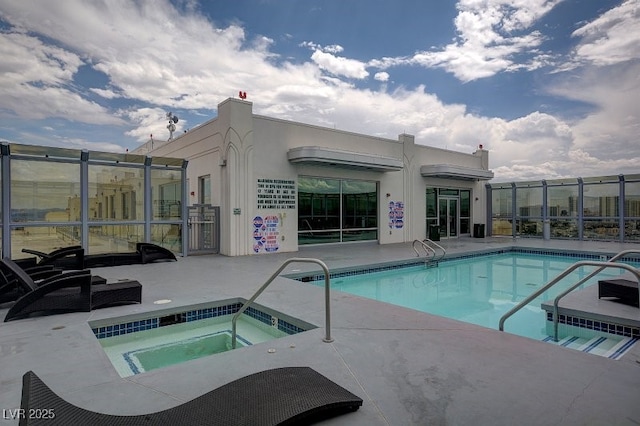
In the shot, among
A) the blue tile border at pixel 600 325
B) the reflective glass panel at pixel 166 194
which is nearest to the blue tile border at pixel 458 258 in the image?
the blue tile border at pixel 600 325

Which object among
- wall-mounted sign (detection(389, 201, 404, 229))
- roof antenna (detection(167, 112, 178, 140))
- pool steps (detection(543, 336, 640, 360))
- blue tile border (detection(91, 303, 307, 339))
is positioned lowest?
pool steps (detection(543, 336, 640, 360))

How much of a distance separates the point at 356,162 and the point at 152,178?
6298mm

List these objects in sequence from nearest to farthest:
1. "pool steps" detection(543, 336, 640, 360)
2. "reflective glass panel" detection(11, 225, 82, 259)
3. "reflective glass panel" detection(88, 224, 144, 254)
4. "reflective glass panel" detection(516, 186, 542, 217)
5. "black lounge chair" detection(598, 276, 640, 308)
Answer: "pool steps" detection(543, 336, 640, 360), "black lounge chair" detection(598, 276, 640, 308), "reflective glass panel" detection(11, 225, 82, 259), "reflective glass panel" detection(88, 224, 144, 254), "reflective glass panel" detection(516, 186, 542, 217)

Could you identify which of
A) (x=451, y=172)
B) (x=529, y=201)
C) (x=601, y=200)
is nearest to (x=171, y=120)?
(x=451, y=172)

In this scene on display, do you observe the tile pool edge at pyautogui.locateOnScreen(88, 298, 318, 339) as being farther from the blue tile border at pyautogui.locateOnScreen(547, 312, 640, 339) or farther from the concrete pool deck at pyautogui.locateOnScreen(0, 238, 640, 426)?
the blue tile border at pyautogui.locateOnScreen(547, 312, 640, 339)

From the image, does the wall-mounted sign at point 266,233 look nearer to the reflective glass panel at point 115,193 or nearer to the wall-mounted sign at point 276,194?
the wall-mounted sign at point 276,194

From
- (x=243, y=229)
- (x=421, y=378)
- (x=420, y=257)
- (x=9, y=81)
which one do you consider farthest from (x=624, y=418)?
(x=9, y=81)

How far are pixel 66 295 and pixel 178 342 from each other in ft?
5.14

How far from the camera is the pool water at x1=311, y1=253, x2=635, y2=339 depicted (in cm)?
597

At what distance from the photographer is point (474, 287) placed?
8117 mm

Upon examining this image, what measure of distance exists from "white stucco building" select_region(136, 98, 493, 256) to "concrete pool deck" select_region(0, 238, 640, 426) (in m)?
6.54

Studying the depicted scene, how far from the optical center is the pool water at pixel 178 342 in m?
4.08

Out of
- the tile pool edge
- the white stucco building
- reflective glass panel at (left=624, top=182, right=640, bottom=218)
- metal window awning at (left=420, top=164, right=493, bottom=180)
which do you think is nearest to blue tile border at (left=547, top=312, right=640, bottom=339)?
the tile pool edge

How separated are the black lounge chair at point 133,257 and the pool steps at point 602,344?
27.9ft
